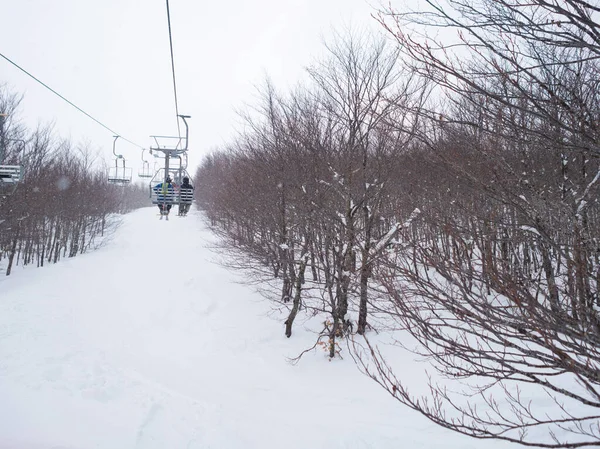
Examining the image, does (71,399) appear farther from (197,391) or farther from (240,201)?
(240,201)

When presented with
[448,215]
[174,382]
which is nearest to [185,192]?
[174,382]

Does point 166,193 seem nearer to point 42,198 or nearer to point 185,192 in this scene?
point 185,192

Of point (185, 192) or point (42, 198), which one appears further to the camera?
point (42, 198)

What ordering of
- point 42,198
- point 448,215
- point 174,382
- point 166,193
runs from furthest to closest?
point 42,198, point 166,193, point 174,382, point 448,215

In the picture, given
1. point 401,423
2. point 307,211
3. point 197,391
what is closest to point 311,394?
point 401,423

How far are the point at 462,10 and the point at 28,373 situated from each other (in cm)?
868

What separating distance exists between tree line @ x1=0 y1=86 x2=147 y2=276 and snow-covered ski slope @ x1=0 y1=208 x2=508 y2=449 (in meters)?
5.98

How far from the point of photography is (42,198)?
17312 mm

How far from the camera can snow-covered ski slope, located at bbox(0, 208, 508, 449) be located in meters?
5.03

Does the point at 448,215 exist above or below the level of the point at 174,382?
above

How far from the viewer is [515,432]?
554cm

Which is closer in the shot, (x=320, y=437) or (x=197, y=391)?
(x=320, y=437)

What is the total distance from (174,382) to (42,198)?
16.3m

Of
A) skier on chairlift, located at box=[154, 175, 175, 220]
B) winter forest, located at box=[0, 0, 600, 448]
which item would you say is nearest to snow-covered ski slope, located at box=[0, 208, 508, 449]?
winter forest, located at box=[0, 0, 600, 448]
